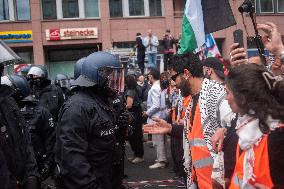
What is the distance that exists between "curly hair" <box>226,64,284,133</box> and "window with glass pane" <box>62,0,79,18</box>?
26973 mm

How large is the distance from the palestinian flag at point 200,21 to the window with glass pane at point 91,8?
24.1 meters

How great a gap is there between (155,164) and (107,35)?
772 inches

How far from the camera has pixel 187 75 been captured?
15.9 ft

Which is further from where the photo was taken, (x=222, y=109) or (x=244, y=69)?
(x=222, y=109)

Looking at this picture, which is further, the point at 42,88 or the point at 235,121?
the point at 42,88

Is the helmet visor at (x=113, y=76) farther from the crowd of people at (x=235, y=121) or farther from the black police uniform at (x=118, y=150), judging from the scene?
the crowd of people at (x=235, y=121)

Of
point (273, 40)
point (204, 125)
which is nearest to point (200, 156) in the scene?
point (204, 125)

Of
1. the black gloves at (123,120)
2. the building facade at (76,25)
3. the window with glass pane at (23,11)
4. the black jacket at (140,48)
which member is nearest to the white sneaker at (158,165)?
the black gloves at (123,120)

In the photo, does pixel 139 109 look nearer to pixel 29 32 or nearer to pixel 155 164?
pixel 155 164

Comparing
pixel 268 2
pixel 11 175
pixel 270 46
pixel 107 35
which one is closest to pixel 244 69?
pixel 270 46

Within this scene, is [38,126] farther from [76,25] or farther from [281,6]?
[281,6]

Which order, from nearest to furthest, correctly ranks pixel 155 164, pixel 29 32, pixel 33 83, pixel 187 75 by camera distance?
pixel 187 75, pixel 33 83, pixel 155 164, pixel 29 32

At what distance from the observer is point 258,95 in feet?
8.79

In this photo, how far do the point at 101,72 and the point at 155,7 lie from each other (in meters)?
26.4
